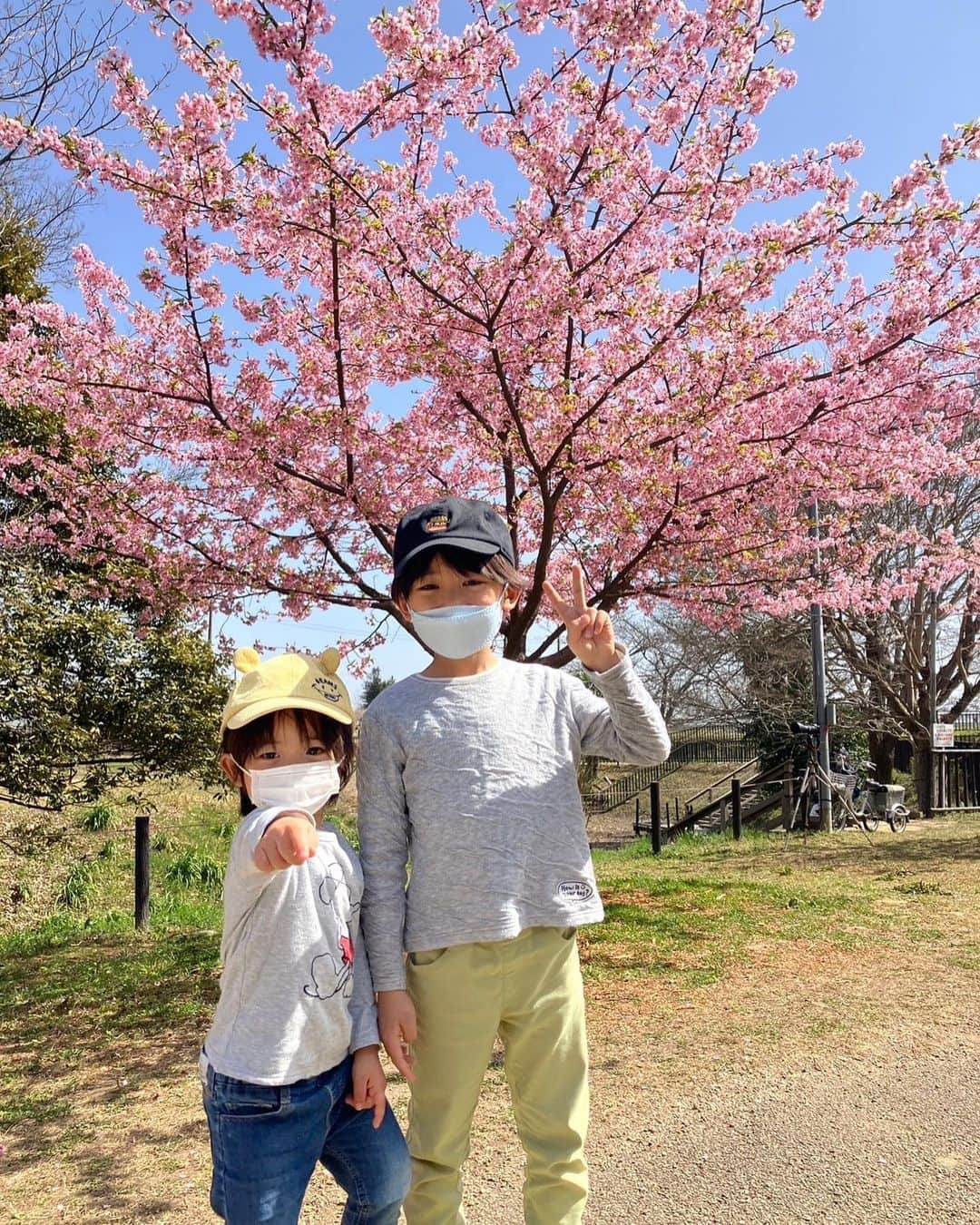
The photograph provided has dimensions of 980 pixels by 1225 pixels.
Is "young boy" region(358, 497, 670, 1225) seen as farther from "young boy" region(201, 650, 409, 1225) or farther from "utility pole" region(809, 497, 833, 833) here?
"utility pole" region(809, 497, 833, 833)

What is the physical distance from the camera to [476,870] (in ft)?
5.60

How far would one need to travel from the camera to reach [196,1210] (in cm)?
244

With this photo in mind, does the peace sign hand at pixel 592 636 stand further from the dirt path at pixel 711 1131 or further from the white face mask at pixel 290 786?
the dirt path at pixel 711 1131

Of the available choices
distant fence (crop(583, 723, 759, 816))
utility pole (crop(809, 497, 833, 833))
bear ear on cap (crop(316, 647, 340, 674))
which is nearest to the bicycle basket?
utility pole (crop(809, 497, 833, 833))

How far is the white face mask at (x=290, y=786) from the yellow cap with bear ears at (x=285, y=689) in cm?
10

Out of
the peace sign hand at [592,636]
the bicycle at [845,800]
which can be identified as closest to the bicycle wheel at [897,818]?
the bicycle at [845,800]

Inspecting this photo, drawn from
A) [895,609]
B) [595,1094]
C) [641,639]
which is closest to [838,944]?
[595,1094]

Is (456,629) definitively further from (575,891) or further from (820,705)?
(820,705)

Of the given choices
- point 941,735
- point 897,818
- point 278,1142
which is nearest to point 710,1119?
point 278,1142

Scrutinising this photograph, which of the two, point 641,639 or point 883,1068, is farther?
point 641,639

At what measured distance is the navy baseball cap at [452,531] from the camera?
5.84 ft

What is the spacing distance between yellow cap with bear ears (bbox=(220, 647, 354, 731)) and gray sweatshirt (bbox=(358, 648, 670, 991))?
151 millimetres

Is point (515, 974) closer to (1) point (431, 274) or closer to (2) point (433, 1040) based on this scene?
(2) point (433, 1040)

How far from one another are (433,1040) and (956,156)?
4.47 meters
